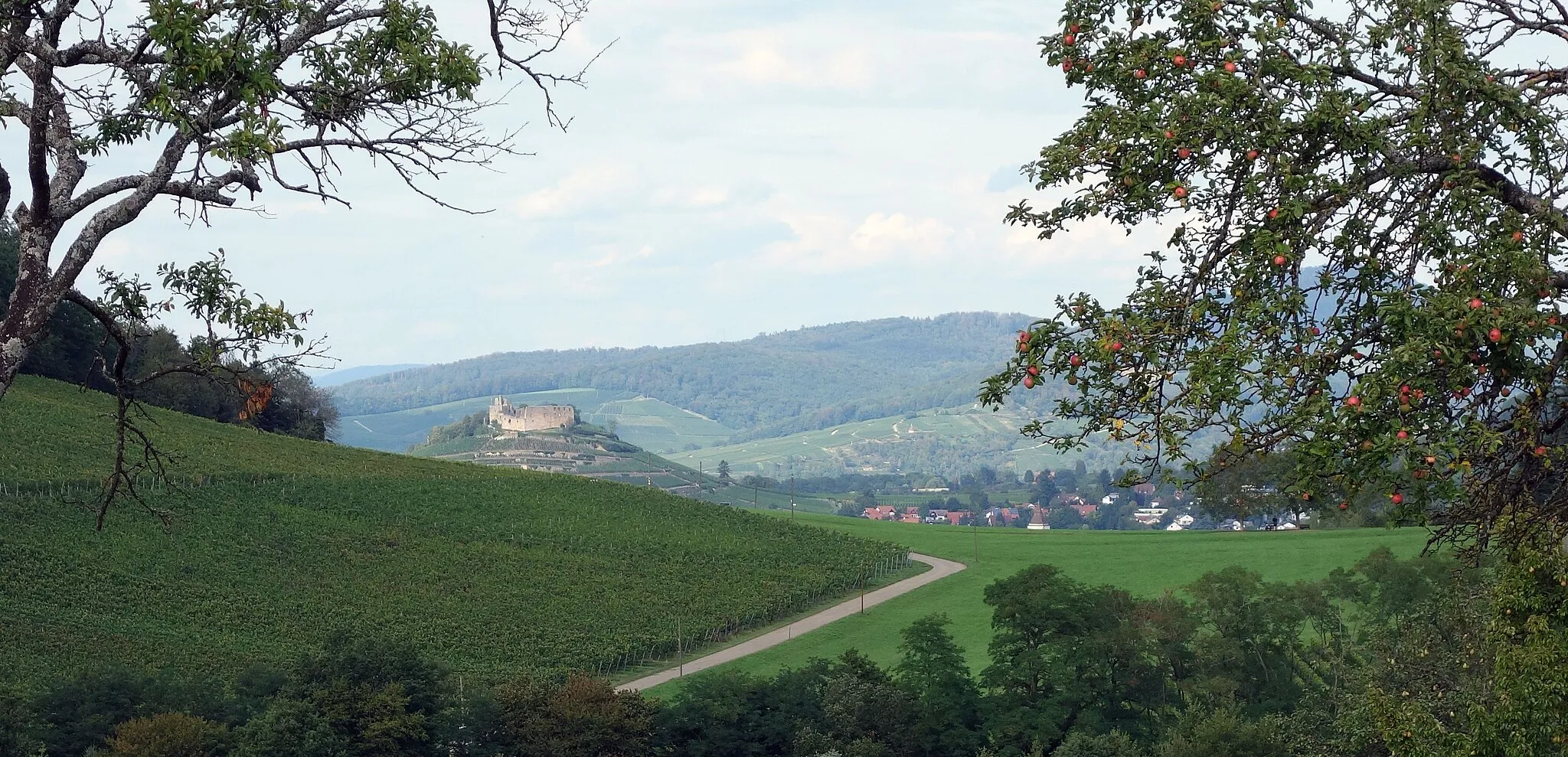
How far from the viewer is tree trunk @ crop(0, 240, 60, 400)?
8.56 meters

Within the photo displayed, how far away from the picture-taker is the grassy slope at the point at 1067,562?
66875 mm

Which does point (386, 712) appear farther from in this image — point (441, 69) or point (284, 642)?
point (441, 69)

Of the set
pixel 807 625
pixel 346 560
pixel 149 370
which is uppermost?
pixel 149 370

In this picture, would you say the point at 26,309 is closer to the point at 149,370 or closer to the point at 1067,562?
the point at 1067,562

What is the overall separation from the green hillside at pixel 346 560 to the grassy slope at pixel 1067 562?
16.7 ft

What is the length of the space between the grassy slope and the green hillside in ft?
16.7

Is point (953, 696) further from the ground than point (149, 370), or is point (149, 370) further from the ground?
point (149, 370)

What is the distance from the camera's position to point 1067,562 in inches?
3474

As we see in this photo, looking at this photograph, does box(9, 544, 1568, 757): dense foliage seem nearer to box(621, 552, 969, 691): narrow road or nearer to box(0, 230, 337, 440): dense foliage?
box(621, 552, 969, 691): narrow road

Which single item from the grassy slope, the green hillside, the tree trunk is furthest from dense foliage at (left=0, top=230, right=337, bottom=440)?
the tree trunk

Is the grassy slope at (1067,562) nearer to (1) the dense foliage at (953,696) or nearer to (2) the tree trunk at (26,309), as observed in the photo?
(1) the dense foliage at (953,696)

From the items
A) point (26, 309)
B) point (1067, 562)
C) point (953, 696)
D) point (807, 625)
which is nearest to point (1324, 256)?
point (26, 309)

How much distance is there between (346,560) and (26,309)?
6349 centimetres

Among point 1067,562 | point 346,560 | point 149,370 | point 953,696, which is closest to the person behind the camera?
point 953,696
